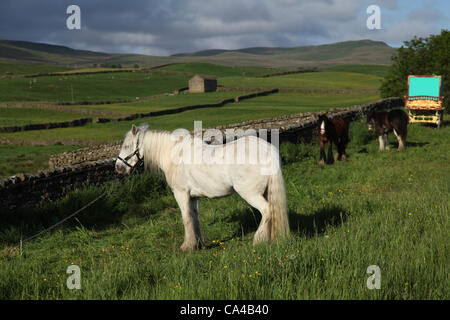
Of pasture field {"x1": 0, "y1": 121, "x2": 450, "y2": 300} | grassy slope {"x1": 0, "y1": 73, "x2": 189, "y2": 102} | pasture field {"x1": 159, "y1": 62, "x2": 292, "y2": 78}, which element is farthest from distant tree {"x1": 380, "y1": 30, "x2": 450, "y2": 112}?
pasture field {"x1": 159, "y1": 62, "x2": 292, "y2": 78}

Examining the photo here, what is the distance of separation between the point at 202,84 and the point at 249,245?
7172 cm

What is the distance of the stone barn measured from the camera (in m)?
75.9

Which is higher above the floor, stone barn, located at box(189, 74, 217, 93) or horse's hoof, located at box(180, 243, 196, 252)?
stone barn, located at box(189, 74, 217, 93)

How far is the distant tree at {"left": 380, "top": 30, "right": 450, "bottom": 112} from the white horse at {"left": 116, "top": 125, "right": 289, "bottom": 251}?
26.5m

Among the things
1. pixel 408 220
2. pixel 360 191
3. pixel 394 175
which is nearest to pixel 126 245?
pixel 408 220

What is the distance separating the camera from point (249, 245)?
638 cm

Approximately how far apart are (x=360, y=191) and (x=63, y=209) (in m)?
8.02

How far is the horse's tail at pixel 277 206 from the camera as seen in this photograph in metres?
6.20

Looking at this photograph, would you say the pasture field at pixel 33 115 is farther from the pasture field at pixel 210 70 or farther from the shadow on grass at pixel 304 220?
the pasture field at pixel 210 70

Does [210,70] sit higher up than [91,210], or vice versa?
[210,70]

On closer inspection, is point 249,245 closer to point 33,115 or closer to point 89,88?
point 33,115

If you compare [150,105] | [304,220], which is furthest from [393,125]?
[150,105]

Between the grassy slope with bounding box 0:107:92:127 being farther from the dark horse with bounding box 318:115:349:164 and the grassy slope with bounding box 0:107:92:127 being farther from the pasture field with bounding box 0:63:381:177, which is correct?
the dark horse with bounding box 318:115:349:164
